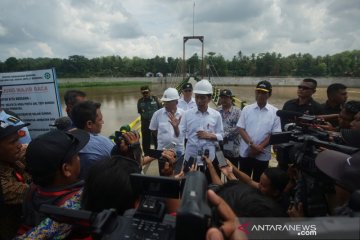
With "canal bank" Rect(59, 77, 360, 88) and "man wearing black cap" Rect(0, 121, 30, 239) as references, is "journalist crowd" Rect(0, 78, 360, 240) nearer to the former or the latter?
"man wearing black cap" Rect(0, 121, 30, 239)

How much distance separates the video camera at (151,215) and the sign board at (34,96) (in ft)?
8.52

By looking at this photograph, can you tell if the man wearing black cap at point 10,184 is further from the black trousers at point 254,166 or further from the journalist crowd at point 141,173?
the black trousers at point 254,166

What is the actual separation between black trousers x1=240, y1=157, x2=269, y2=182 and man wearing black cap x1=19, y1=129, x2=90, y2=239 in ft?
8.74

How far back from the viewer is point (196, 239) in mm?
658

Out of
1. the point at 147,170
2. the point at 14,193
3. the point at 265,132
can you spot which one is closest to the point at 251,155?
the point at 265,132

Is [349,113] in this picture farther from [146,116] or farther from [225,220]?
[146,116]

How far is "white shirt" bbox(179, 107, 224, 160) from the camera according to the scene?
337 cm

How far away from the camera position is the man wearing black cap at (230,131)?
13.5 ft

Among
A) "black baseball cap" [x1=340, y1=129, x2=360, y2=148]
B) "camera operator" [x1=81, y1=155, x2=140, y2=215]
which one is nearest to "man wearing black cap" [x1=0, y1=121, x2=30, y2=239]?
"camera operator" [x1=81, y1=155, x2=140, y2=215]

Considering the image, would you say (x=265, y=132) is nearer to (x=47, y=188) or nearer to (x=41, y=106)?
(x=47, y=188)

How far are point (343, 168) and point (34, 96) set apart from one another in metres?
3.43

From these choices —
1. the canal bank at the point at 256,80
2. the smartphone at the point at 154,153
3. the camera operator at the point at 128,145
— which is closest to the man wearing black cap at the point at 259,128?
the smartphone at the point at 154,153

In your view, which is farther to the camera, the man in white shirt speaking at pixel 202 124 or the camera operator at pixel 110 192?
the man in white shirt speaking at pixel 202 124

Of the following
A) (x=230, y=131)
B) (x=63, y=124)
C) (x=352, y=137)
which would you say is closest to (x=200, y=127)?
(x=230, y=131)
